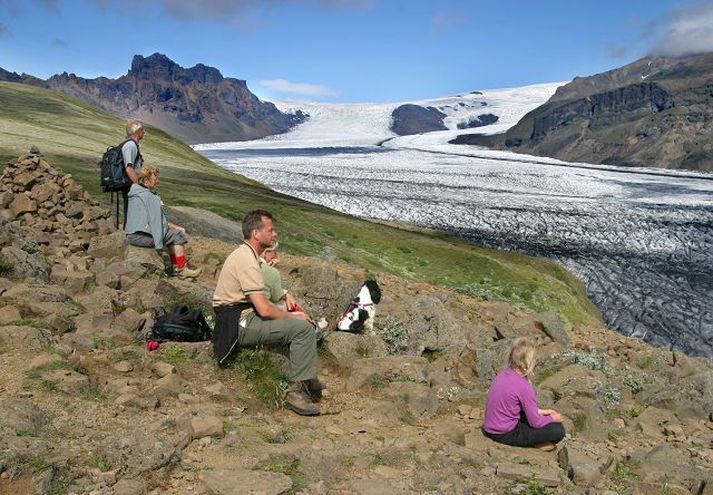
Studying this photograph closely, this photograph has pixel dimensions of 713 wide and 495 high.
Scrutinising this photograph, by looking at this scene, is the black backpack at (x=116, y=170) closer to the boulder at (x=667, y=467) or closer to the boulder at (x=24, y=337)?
the boulder at (x=24, y=337)

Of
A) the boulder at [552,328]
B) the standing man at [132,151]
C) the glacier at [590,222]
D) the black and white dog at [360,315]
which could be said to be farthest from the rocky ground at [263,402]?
the glacier at [590,222]

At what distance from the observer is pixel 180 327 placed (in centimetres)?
1070

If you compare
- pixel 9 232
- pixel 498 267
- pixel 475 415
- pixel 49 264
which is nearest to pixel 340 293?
pixel 475 415

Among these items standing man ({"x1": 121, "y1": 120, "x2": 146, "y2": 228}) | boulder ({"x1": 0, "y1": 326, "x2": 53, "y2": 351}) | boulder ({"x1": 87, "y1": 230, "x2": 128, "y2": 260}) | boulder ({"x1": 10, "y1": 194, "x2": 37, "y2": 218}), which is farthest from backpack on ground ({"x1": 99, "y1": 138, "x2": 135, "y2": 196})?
boulder ({"x1": 0, "y1": 326, "x2": 53, "y2": 351})

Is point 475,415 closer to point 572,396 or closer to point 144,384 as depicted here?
point 572,396

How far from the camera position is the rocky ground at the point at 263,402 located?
273 inches

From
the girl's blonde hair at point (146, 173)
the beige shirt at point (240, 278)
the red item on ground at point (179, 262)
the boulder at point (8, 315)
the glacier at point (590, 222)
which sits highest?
the girl's blonde hair at point (146, 173)

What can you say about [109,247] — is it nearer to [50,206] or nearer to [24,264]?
[50,206]

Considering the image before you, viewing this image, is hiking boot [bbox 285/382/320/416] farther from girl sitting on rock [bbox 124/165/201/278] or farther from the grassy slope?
the grassy slope

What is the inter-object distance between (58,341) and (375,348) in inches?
227

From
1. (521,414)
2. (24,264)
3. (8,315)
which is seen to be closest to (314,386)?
(521,414)

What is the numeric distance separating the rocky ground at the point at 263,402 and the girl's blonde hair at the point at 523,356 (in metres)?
1.15

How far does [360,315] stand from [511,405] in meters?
4.66

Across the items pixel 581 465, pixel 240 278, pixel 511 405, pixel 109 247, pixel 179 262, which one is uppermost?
pixel 240 278
